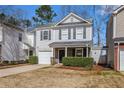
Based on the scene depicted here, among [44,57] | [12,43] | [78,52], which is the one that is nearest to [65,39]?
[78,52]

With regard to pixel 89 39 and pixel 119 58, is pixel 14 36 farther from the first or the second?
pixel 119 58

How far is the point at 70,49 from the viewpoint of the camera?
990 inches

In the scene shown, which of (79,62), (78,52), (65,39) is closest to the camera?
(79,62)

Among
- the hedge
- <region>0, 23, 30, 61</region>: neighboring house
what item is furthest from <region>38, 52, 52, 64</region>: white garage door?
the hedge

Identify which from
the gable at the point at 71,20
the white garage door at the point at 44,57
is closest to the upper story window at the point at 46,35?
the white garage door at the point at 44,57

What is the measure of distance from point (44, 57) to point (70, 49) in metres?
4.06

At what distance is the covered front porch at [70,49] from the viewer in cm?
2327

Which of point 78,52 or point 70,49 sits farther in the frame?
point 70,49

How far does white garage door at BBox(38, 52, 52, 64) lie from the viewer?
25983mm

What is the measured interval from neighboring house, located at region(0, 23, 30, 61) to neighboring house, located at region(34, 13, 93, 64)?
10.5ft

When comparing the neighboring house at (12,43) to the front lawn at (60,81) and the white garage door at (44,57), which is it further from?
the front lawn at (60,81)

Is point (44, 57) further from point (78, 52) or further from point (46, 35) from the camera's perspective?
point (78, 52)

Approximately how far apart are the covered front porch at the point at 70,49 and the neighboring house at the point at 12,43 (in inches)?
237

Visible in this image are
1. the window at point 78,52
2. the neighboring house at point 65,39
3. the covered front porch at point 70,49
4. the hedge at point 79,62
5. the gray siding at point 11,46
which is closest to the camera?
the hedge at point 79,62
